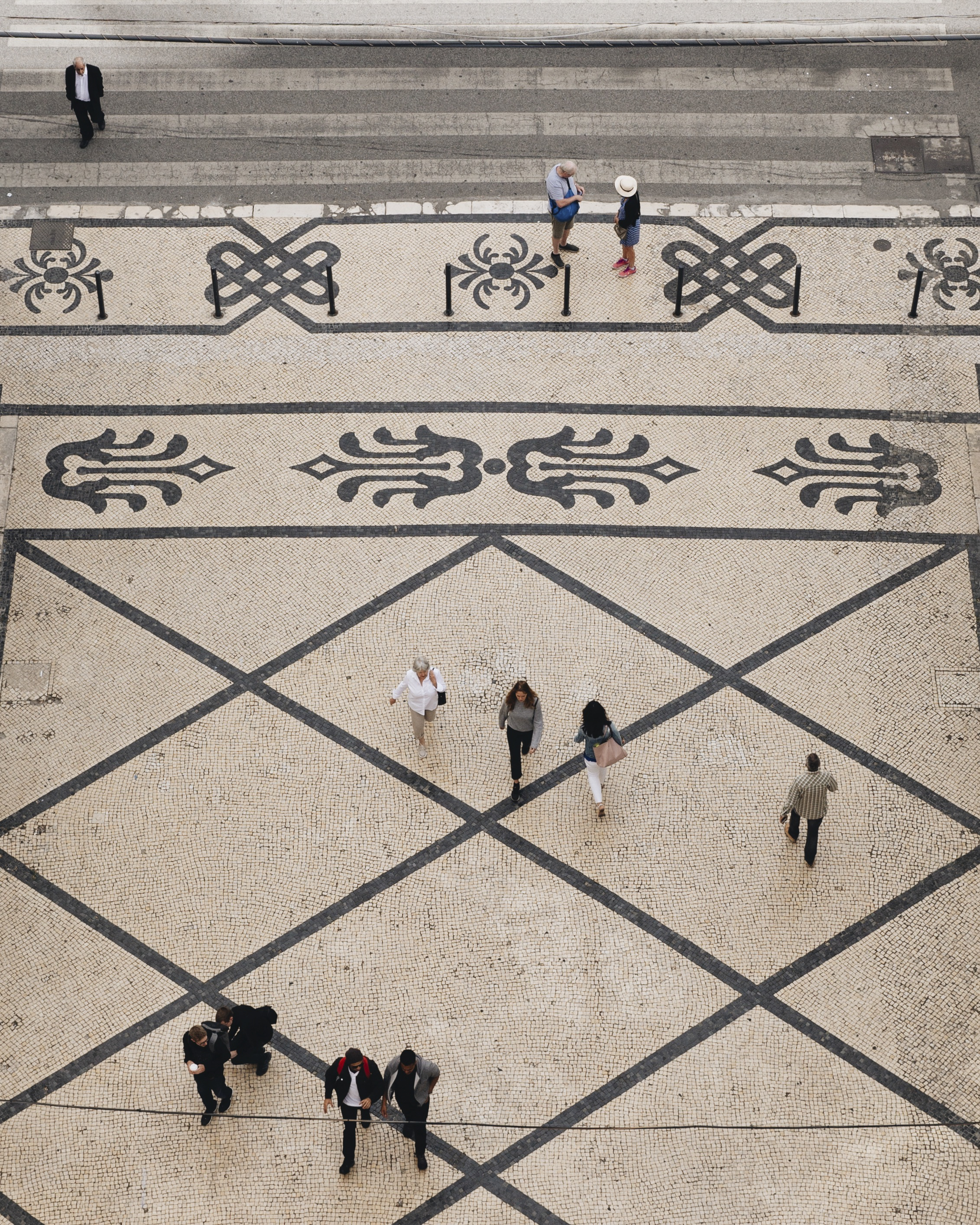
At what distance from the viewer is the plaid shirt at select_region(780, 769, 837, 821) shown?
Result: 11.8m

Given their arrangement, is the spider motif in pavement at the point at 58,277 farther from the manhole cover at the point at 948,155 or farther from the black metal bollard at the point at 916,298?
the manhole cover at the point at 948,155

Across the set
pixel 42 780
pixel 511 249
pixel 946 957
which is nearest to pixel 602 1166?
pixel 946 957

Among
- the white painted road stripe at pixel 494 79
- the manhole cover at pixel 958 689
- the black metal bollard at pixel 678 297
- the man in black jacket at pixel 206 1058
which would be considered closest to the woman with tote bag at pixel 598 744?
the manhole cover at pixel 958 689

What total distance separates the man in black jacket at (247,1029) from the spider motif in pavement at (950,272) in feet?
28.1

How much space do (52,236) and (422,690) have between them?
253 inches

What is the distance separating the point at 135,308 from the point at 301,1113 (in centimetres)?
738

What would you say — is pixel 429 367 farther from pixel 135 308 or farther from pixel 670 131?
pixel 670 131

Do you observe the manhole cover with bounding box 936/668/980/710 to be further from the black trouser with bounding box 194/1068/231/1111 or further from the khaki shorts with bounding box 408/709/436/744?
the black trouser with bounding box 194/1068/231/1111

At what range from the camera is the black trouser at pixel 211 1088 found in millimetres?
10977

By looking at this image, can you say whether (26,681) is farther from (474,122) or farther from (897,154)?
(897,154)

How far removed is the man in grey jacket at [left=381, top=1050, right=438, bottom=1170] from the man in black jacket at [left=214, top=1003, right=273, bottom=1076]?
0.78m

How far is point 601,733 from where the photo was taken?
1215 cm

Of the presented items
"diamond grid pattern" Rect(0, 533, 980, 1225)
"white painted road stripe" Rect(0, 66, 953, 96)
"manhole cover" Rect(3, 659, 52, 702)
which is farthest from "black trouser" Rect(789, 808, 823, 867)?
"white painted road stripe" Rect(0, 66, 953, 96)

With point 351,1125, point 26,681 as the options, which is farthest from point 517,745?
point 26,681
